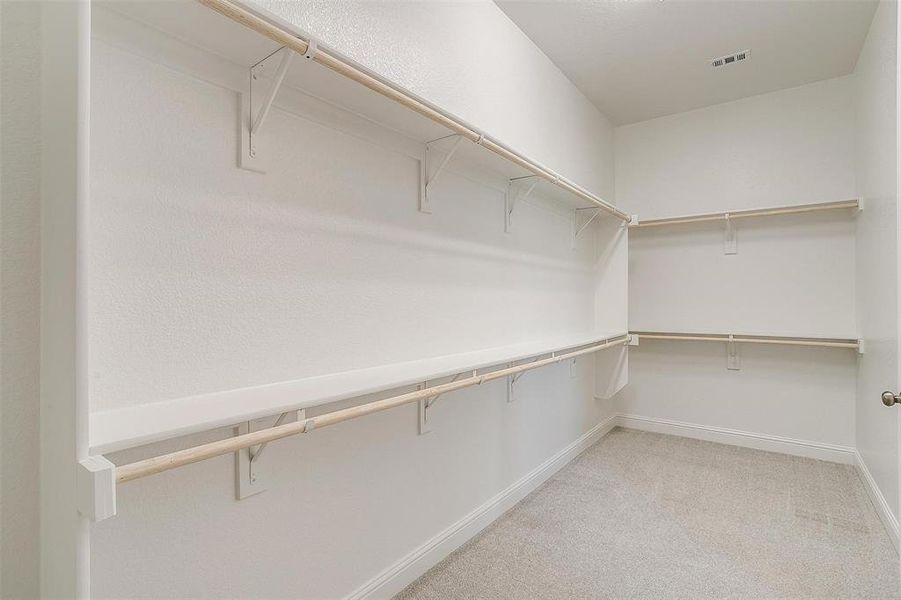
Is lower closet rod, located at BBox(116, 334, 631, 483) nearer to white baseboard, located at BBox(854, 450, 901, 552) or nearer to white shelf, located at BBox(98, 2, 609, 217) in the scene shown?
white shelf, located at BBox(98, 2, 609, 217)

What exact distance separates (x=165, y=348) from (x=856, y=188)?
153 inches

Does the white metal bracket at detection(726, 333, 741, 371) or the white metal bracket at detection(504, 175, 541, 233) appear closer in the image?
the white metal bracket at detection(504, 175, 541, 233)

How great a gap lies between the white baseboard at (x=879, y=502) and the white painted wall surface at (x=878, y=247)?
4cm

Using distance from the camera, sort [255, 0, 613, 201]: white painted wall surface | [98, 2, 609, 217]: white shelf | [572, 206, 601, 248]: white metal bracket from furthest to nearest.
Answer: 1. [572, 206, 601, 248]: white metal bracket
2. [255, 0, 613, 201]: white painted wall surface
3. [98, 2, 609, 217]: white shelf

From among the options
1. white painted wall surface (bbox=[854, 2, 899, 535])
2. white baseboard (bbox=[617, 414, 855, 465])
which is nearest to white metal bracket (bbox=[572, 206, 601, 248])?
white painted wall surface (bbox=[854, 2, 899, 535])

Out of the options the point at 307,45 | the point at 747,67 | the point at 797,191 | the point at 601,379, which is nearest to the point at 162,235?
the point at 307,45

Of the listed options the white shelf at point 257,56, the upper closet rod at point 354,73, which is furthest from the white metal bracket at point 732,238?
the white shelf at point 257,56

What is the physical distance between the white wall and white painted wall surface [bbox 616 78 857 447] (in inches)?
147

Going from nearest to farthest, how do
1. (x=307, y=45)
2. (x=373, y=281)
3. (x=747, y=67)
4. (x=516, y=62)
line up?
(x=307, y=45) < (x=373, y=281) < (x=516, y=62) < (x=747, y=67)

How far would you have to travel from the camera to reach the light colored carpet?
5.69 ft

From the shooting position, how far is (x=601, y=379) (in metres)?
3.44

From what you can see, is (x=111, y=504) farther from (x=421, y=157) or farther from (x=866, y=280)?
(x=866, y=280)

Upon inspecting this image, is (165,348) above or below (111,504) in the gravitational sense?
above

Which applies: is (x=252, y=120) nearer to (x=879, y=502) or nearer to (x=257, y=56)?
(x=257, y=56)
